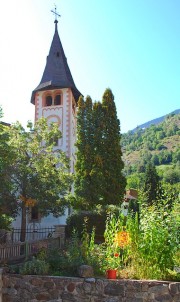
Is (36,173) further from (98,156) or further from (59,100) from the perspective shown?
(59,100)

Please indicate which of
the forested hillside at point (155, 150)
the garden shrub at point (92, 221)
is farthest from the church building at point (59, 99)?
the forested hillside at point (155, 150)

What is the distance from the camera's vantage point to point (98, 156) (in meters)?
23.0

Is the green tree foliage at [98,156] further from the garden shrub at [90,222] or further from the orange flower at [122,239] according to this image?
the orange flower at [122,239]

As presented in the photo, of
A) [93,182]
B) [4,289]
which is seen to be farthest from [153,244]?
[93,182]

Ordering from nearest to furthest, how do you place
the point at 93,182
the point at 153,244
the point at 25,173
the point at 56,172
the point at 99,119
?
the point at 153,244
the point at 25,173
the point at 56,172
the point at 93,182
the point at 99,119

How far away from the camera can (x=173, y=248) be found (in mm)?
9039

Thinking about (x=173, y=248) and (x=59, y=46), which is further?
(x=59, y=46)

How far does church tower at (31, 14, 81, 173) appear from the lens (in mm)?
28784

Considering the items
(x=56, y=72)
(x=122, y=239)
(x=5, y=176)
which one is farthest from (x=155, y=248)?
(x=56, y=72)

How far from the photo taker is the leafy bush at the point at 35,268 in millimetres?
9328

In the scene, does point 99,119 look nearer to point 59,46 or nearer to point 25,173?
point 25,173

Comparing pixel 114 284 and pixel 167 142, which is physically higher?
pixel 167 142

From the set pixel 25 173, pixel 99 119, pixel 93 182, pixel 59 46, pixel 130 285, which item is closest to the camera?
pixel 130 285

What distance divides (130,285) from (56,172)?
37.1 feet
